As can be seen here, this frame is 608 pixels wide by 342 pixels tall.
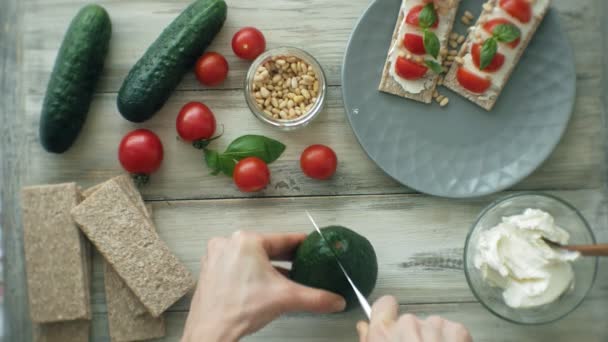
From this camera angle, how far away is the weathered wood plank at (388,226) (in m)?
1.50

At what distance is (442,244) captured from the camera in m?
1.50

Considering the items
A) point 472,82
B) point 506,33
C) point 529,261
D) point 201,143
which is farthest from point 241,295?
point 506,33

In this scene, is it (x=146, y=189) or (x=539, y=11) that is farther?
(x=146, y=189)

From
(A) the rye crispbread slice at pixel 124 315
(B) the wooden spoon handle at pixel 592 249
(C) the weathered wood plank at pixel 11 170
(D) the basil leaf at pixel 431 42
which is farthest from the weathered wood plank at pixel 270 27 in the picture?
(B) the wooden spoon handle at pixel 592 249

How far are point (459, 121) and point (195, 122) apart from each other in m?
0.66

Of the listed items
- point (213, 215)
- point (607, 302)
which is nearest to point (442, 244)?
point (607, 302)

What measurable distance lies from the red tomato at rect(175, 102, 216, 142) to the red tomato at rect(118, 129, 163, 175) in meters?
0.07

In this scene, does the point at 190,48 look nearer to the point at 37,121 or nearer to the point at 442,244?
the point at 37,121

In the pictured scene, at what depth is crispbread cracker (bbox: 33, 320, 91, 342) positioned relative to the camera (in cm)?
148

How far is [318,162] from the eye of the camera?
4.75ft

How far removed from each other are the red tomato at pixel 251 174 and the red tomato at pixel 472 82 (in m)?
0.53

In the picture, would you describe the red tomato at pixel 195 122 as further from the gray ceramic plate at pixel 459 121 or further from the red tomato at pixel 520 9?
the red tomato at pixel 520 9

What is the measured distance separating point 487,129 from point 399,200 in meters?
0.28

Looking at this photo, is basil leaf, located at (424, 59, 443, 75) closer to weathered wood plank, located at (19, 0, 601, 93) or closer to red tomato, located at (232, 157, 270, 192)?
weathered wood plank, located at (19, 0, 601, 93)
